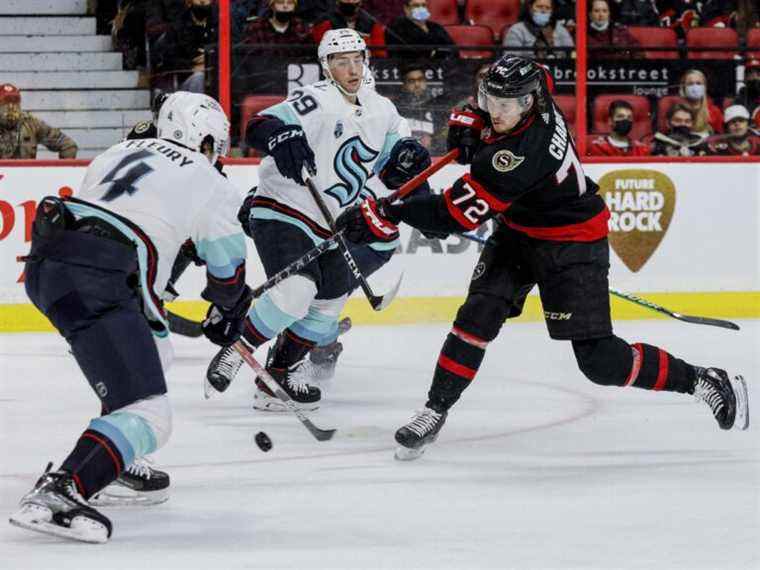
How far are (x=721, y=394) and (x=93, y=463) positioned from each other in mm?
1932

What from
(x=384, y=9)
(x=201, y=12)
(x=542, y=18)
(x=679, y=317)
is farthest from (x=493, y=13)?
(x=679, y=317)

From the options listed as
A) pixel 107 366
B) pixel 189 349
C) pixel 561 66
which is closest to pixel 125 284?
pixel 107 366

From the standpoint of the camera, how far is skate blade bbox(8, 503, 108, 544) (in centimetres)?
302

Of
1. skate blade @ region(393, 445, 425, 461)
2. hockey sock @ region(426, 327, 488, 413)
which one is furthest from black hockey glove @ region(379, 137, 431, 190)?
skate blade @ region(393, 445, 425, 461)

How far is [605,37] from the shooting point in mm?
7258

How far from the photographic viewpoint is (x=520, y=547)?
10.3 feet

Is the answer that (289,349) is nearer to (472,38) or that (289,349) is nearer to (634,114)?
(472,38)

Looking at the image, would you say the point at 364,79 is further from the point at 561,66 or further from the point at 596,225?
the point at 561,66

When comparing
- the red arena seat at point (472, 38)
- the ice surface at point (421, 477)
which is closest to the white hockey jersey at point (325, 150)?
the ice surface at point (421, 477)

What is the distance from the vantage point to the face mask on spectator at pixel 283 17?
269 inches

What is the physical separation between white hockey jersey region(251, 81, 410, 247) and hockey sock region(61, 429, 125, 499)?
74.7 inches

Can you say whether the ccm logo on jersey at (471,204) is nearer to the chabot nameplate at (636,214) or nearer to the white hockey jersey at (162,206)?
the white hockey jersey at (162,206)

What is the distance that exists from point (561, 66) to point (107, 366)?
444 cm

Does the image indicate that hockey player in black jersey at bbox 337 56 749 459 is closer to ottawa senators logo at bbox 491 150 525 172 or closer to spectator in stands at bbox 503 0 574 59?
ottawa senators logo at bbox 491 150 525 172
